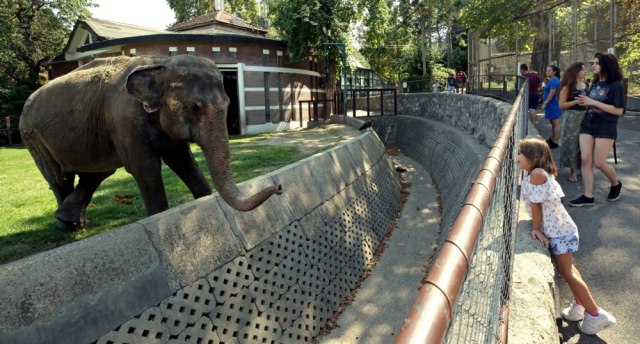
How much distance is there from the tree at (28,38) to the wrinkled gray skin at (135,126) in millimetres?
23144

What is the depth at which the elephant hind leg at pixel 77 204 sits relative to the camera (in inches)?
220

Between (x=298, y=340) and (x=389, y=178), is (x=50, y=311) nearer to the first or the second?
(x=298, y=340)

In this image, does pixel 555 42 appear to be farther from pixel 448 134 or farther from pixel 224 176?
pixel 224 176

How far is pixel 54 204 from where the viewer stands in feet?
23.8

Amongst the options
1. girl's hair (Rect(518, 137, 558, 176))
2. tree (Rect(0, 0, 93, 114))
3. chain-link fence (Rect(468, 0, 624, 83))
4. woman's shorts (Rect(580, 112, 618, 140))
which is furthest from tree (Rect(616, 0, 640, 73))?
tree (Rect(0, 0, 93, 114))

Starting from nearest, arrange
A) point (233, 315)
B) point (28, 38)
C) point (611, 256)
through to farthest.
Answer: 1. point (233, 315)
2. point (611, 256)
3. point (28, 38)

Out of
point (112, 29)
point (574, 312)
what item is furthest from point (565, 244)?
point (112, 29)

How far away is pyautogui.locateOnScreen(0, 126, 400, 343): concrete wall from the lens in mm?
3143

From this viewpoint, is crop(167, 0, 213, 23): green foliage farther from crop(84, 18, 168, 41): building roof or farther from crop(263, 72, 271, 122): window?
crop(263, 72, 271, 122): window

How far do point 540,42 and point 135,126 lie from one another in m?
24.1

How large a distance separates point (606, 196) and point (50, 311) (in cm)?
747

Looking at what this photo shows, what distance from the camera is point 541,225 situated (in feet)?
14.2

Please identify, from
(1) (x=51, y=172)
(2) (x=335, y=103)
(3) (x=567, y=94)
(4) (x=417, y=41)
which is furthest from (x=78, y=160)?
(4) (x=417, y=41)

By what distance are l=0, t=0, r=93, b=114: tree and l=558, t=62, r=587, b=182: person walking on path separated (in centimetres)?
2618
